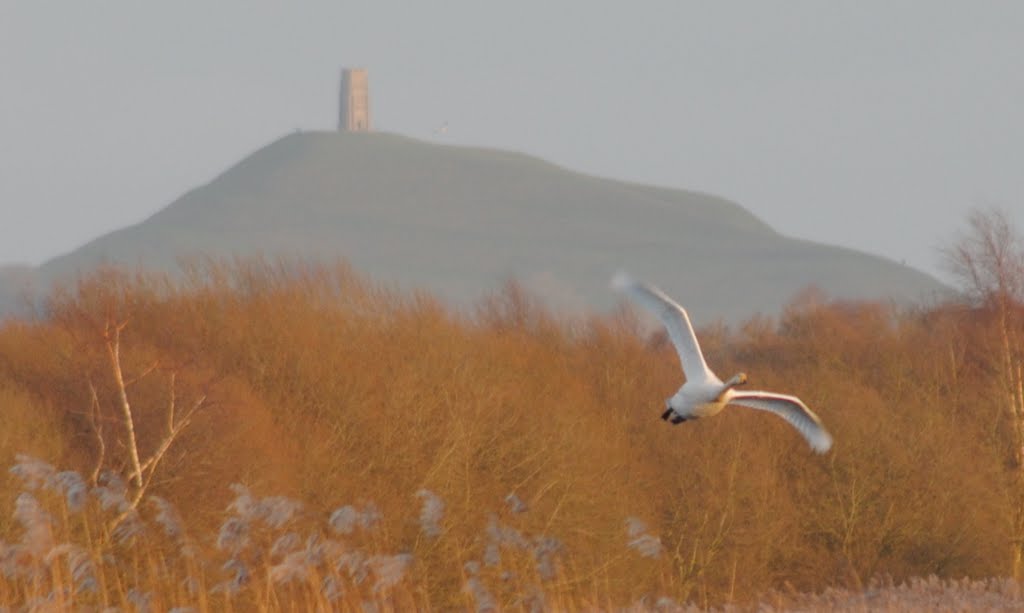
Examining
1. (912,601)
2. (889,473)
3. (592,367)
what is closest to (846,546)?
(889,473)

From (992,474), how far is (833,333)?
14714mm

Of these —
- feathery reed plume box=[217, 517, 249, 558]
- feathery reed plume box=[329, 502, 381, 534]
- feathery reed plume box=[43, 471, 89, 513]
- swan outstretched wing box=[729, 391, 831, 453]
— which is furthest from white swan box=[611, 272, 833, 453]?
feathery reed plume box=[43, 471, 89, 513]

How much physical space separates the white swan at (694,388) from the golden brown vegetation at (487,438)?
1069cm

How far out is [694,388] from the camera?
802 inches

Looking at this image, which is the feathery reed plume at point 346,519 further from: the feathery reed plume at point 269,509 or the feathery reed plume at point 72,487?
the feathery reed plume at point 72,487

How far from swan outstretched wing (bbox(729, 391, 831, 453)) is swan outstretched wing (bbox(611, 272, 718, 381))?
0.48 m

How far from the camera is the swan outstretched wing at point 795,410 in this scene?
1978 centimetres

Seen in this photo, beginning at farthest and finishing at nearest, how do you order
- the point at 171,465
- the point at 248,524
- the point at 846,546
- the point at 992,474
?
1. the point at 992,474
2. the point at 846,546
3. the point at 171,465
4. the point at 248,524

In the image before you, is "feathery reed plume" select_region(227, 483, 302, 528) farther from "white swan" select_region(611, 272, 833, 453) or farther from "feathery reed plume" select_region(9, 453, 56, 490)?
"white swan" select_region(611, 272, 833, 453)

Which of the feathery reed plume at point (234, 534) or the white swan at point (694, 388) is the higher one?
the white swan at point (694, 388)

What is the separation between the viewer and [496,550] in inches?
653

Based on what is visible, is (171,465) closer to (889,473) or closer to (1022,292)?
(889,473)

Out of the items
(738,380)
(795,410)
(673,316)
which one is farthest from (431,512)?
(795,410)

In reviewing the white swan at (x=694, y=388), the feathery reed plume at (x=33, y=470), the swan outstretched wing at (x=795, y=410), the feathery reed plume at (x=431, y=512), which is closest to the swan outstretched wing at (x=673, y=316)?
the white swan at (x=694, y=388)
